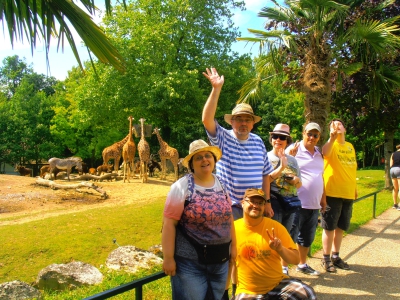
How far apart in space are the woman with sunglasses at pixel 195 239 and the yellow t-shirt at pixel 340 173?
271 centimetres

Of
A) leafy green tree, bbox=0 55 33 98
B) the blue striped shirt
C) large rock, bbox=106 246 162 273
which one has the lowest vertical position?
large rock, bbox=106 246 162 273

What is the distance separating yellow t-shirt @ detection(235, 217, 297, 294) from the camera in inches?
125

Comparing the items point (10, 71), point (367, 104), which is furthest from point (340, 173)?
A: point (10, 71)

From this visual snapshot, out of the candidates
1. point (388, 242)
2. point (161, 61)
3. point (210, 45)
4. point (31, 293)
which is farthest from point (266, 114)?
point (31, 293)

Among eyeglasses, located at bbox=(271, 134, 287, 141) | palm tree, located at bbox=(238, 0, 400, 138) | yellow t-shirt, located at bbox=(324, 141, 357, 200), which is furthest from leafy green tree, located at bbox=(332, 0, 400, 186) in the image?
eyeglasses, located at bbox=(271, 134, 287, 141)

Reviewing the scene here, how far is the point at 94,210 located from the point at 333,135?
763cm

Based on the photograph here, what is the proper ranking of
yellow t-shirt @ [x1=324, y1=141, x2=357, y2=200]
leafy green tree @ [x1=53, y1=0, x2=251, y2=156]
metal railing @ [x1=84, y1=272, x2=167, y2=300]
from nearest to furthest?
metal railing @ [x1=84, y1=272, x2=167, y2=300] < yellow t-shirt @ [x1=324, y1=141, x2=357, y2=200] < leafy green tree @ [x1=53, y1=0, x2=251, y2=156]

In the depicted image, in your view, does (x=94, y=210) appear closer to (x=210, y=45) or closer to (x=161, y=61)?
(x=161, y=61)

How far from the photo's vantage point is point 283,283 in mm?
3199

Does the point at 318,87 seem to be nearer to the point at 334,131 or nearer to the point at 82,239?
the point at 334,131

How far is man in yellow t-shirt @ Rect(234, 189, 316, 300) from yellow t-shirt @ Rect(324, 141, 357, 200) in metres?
1.94

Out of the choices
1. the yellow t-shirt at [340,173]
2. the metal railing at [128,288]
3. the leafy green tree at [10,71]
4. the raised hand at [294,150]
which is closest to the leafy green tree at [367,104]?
the yellow t-shirt at [340,173]

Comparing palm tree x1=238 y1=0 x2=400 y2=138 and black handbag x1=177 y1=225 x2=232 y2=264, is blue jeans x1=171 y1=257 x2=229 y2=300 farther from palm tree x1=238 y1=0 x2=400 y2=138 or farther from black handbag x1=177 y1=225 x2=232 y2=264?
palm tree x1=238 y1=0 x2=400 y2=138

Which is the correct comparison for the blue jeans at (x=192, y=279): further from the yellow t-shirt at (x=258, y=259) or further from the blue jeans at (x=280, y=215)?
the blue jeans at (x=280, y=215)
